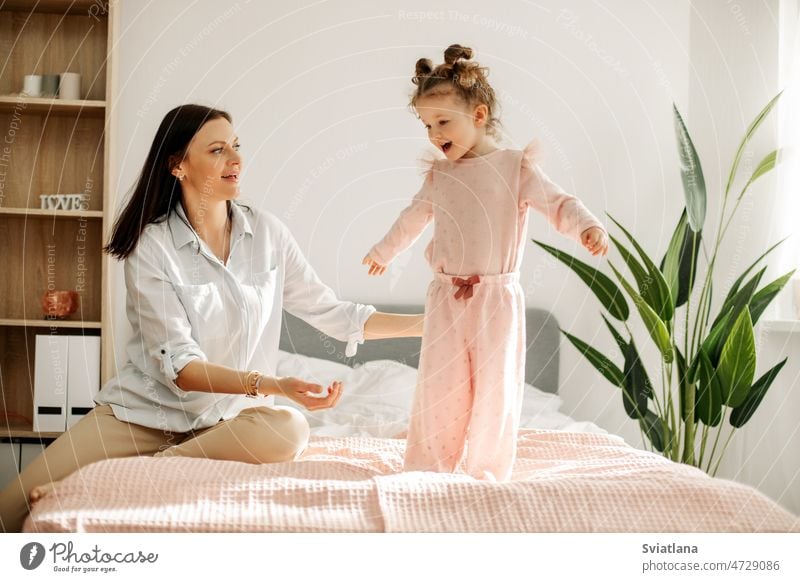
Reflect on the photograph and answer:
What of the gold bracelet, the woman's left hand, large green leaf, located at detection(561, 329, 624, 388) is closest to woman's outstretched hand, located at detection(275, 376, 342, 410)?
the gold bracelet

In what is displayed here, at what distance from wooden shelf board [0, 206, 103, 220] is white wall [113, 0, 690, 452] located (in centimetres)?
12

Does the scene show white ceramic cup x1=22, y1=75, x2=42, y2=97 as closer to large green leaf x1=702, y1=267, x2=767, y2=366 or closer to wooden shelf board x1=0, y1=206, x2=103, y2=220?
wooden shelf board x1=0, y1=206, x2=103, y2=220

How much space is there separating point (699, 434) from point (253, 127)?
1.47 metres

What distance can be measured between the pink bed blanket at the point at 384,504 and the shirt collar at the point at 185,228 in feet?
1.47

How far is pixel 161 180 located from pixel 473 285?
0.57m

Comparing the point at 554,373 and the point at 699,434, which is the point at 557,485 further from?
the point at 699,434

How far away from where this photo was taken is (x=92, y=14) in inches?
90.2

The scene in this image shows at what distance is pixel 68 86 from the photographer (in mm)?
2217

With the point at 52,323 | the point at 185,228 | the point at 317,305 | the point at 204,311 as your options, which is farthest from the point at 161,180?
the point at 52,323

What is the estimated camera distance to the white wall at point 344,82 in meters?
1.86

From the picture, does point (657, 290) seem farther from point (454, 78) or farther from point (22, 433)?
point (22, 433)

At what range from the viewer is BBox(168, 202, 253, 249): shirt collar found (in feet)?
4.76
